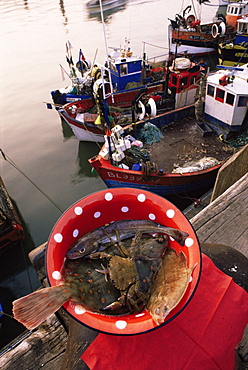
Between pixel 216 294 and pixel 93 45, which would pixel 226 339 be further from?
pixel 93 45

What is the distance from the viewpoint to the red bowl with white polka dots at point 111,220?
1236mm

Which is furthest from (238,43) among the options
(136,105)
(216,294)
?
(216,294)

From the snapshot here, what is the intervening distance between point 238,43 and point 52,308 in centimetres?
2315

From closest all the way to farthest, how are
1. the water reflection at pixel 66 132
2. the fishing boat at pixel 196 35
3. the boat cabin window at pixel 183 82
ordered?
the boat cabin window at pixel 183 82, the water reflection at pixel 66 132, the fishing boat at pixel 196 35

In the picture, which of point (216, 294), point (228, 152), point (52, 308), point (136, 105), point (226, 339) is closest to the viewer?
point (52, 308)

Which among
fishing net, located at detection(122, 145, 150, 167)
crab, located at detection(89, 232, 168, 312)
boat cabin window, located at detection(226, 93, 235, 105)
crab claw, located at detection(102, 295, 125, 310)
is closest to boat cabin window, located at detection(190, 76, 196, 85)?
boat cabin window, located at detection(226, 93, 235, 105)

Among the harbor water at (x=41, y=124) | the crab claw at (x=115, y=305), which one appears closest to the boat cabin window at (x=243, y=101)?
the harbor water at (x=41, y=124)

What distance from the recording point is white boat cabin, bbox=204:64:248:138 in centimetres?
857

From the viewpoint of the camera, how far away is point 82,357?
1450 mm

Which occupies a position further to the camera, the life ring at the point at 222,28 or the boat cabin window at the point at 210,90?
the life ring at the point at 222,28

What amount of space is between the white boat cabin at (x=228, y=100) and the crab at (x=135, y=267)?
840 centimetres

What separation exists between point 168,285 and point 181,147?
881 cm

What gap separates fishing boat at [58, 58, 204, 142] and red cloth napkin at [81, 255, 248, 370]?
897 cm

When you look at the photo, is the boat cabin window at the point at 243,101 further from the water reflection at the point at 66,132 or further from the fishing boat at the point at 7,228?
the water reflection at the point at 66,132
